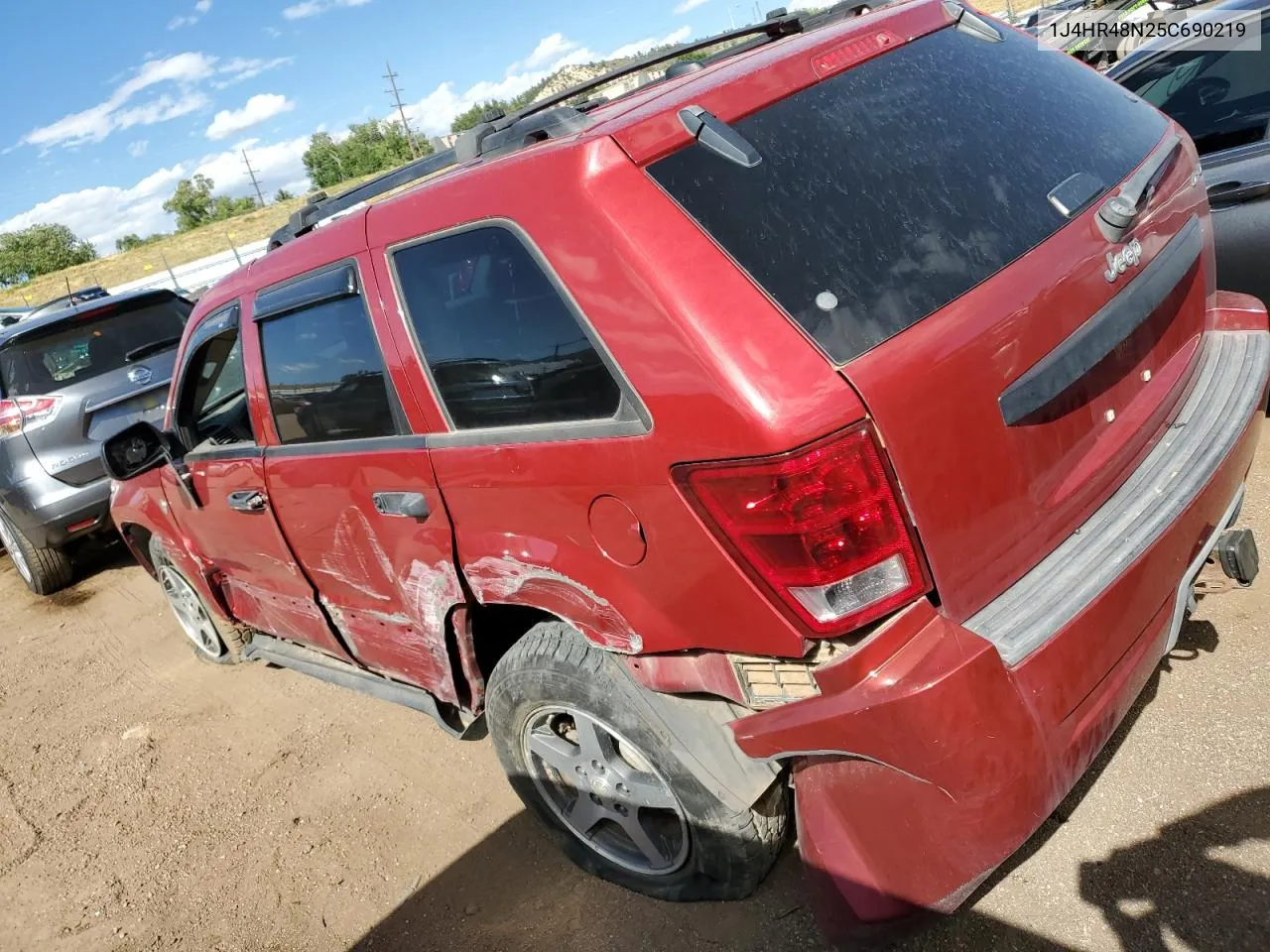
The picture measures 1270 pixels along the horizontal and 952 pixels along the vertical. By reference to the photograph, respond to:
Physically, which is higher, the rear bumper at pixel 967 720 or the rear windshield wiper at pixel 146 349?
the rear windshield wiper at pixel 146 349

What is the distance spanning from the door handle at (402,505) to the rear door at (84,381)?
461cm

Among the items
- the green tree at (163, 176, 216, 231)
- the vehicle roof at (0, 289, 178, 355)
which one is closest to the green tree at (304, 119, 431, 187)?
the green tree at (163, 176, 216, 231)

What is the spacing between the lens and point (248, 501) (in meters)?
3.24

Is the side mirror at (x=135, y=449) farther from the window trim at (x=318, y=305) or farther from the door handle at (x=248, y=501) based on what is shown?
the window trim at (x=318, y=305)

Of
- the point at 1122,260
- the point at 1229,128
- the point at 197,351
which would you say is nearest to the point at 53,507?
the point at 197,351

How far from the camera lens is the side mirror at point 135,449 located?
364 centimetres

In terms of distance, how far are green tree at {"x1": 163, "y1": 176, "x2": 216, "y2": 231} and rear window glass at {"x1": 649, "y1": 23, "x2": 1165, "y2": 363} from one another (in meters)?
92.2

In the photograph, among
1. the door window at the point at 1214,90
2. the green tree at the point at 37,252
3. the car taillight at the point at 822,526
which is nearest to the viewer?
the car taillight at the point at 822,526

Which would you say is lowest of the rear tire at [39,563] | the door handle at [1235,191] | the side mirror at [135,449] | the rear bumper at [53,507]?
the rear tire at [39,563]

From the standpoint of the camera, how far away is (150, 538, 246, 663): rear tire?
4457 mm

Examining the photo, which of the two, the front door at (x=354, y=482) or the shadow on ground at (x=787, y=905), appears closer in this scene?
the shadow on ground at (x=787, y=905)

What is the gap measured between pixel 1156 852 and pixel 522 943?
170cm

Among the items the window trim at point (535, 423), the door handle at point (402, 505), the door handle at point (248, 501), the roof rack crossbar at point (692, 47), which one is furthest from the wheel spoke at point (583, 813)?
the roof rack crossbar at point (692, 47)

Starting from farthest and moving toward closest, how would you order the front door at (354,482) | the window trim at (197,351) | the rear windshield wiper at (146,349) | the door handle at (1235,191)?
1. the rear windshield wiper at (146,349)
2. the door handle at (1235,191)
3. the window trim at (197,351)
4. the front door at (354,482)
